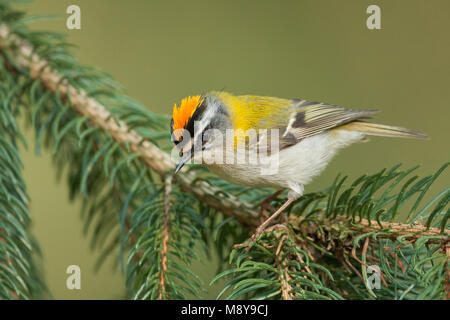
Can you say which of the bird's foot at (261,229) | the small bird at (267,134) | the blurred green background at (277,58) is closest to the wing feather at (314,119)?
Answer: the small bird at (267,134)

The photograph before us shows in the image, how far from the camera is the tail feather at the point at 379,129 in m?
A: 1.41

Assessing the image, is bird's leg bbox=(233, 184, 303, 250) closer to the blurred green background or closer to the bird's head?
the bird's head

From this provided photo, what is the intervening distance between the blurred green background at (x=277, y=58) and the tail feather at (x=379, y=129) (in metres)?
0.58

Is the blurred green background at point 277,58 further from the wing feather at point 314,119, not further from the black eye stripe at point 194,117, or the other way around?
the black eye stripe at point 194,117

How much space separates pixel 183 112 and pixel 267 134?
1.08 ft

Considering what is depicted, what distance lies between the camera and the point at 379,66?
244cm

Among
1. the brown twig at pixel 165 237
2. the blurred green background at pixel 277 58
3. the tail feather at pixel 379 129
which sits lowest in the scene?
the brown twig at pixel 165 237

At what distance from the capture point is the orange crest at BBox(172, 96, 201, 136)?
1.13 m

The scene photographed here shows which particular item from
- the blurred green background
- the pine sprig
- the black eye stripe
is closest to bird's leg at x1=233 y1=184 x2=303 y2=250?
the black eye stripe

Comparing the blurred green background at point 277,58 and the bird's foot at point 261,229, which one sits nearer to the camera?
the bird's foot at point 261,229

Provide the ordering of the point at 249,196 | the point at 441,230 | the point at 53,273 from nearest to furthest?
the point at 441,230, the point at 249,196, the point at 53,273
